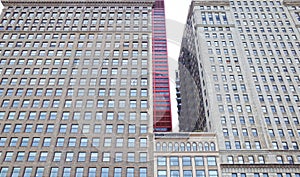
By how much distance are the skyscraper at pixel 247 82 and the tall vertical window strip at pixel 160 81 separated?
2844cm

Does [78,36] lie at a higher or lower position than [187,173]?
higher

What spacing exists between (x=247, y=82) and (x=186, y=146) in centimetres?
→ 2266

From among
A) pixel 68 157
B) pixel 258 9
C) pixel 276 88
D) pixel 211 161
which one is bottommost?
pixel 211 161

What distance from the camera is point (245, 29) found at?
80.2 m

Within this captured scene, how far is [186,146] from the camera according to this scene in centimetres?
5897

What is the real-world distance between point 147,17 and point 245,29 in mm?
26925

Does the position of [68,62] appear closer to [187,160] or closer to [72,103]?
[72,103]

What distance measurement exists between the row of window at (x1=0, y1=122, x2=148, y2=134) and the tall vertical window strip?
55.9m

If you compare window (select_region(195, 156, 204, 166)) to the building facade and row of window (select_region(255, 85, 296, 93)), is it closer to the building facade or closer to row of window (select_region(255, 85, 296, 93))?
the building facade

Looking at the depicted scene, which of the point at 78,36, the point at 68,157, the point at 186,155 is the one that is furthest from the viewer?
the point at 78,36

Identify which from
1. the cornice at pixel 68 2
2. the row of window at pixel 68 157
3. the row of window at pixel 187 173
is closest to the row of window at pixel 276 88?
the row of window at pixel 187 173

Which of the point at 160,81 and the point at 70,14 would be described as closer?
the point at 70,14

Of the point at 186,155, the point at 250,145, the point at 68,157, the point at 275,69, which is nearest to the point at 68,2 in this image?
the point at 68,157

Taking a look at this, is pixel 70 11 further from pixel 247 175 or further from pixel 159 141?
pixel 247 175
